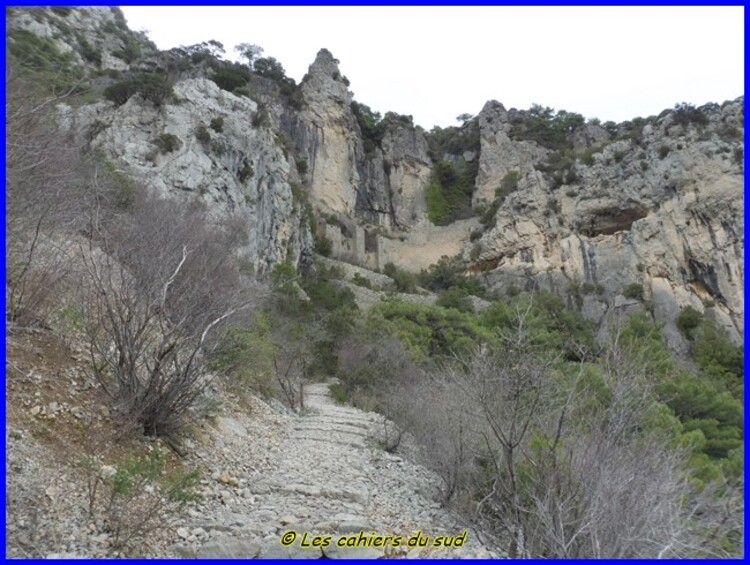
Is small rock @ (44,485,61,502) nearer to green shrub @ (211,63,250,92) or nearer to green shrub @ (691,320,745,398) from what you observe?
green shrub @ (691,320,745,398)

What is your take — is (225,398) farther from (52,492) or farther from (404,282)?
(404,282)

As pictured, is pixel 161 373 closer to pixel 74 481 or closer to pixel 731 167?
pixel 74 481

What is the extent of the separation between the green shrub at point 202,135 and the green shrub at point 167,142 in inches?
34.0

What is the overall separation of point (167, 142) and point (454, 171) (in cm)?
3031

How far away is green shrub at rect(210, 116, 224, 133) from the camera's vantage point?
1873 cm

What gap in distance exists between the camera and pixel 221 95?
821 inches

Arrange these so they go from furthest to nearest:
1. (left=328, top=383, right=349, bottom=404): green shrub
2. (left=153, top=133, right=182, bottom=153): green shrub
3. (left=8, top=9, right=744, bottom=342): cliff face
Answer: (left=8, top=9, right=744, bottom=342): cliff face → (left=153, top=133, right=182, bottom=153): green shrub → (left=328, top=383, right=349, bottom=404): green shrub

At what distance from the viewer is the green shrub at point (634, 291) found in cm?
2844

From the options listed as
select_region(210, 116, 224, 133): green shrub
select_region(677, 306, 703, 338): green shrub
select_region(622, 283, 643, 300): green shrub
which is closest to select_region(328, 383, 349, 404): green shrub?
select_region(210, 116, 224, 133): green shrub

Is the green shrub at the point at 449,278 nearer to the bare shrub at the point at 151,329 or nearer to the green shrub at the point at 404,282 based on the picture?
the green shrub at the point at 404,282

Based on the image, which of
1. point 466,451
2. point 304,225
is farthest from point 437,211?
point 466,451

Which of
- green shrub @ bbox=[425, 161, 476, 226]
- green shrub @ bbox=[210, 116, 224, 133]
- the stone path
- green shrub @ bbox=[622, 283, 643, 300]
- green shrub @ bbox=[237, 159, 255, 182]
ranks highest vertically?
green shrub @ bbox=[425, 161, 476, 226]

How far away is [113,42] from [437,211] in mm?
27146

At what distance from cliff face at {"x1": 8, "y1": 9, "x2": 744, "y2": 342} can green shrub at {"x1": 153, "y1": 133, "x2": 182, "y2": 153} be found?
5 centimetres
